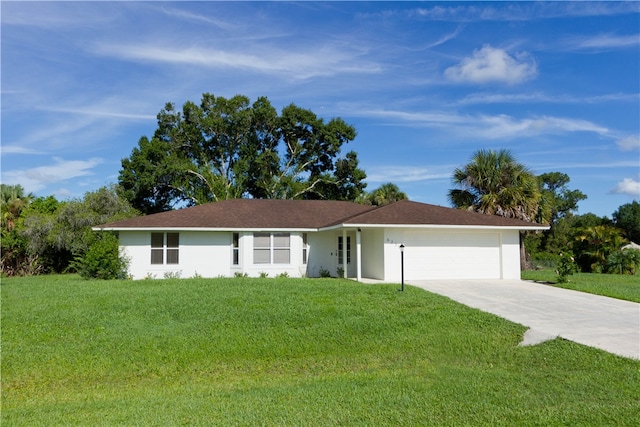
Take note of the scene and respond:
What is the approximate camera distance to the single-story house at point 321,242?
1845cm

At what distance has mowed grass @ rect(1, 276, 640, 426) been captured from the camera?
584cm

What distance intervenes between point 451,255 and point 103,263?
14.6m

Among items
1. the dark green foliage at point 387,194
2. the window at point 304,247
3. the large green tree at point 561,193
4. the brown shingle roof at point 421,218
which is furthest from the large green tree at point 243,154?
the large green tree at point 561,193

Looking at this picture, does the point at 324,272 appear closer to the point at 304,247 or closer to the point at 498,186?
the point at 304,247

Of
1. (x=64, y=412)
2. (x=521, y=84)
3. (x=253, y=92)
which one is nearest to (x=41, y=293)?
(x=64, y=412)

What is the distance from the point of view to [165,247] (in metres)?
20.6

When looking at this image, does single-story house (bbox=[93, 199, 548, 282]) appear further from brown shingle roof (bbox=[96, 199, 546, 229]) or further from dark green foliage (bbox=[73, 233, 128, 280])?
dark green foliage (bbox=[73, 233, 128, 280])

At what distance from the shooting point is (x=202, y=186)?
3909 cm

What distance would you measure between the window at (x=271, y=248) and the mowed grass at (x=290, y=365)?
730 centimetres

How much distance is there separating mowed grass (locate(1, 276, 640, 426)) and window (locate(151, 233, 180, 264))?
22.0 ft

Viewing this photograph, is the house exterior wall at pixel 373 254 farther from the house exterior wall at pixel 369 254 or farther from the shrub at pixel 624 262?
the shrub at pixel 624 262

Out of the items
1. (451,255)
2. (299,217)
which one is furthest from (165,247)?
(451,255)

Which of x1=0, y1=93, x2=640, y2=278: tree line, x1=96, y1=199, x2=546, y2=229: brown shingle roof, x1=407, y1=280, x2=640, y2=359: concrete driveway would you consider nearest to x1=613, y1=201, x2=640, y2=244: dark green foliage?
x1=0, y1=93, x2=640, y2=278: tree line

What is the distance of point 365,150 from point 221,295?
2959 cm
